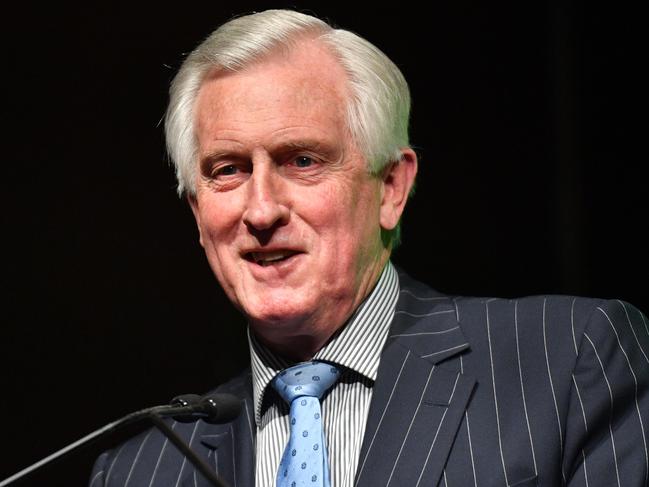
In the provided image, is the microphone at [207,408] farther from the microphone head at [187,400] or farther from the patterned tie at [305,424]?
the patterned tie at [305,424]

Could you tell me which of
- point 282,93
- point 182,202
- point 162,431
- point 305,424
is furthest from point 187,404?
point 182,202

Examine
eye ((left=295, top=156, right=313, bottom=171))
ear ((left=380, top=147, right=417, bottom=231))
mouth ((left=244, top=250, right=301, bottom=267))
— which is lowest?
mouth ((left=244, top=250, right=301, bottom=267))

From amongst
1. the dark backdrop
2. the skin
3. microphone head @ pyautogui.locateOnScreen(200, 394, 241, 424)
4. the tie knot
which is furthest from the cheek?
the dark backdrop

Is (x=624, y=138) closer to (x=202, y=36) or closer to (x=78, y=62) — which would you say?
(x=202, y=36)

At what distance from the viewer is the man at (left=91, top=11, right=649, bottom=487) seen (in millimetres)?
2186

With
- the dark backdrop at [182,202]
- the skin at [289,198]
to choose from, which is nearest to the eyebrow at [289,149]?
the skin at [289,198]

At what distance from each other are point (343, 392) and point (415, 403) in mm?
174

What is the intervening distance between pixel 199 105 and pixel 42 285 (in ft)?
2.70

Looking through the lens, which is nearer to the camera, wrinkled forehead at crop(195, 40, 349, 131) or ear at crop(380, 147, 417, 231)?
wrinkled forehead at crop(195, 40, 349, 131)

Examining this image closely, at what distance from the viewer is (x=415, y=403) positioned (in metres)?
2.29

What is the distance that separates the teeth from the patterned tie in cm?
25

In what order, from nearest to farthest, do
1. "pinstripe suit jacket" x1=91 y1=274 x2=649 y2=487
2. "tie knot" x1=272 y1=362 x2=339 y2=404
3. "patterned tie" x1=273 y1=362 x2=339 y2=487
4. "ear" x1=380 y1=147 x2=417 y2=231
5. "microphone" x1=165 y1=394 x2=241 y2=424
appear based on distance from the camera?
1. "microphone" x1=165 y1=394 x2=241 y2=424
2. "pinstripe suit jacket" x1=91 y1=274 x2=649 y2=487
3. "patterned tie" x1=273 y1=362 x2=339 y2=487
4. "tie knot" x1=272 y1=362 x2=339 y2=404
5. "ear" x1=380 y1=147 x2=417 y2=231

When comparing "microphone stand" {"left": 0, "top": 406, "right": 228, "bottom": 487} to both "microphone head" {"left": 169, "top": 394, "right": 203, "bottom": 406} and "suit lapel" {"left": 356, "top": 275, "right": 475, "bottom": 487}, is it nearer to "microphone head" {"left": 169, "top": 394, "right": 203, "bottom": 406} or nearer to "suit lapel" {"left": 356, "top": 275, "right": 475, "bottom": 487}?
"microphone head" {"left": 169, "top": 394, "right": 203, "bottom": 406}

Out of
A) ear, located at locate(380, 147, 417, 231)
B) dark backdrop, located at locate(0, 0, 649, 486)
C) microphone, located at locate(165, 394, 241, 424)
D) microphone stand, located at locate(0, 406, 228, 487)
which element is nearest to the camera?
microphone stand, located at locate(0, 406, 228, 487)
